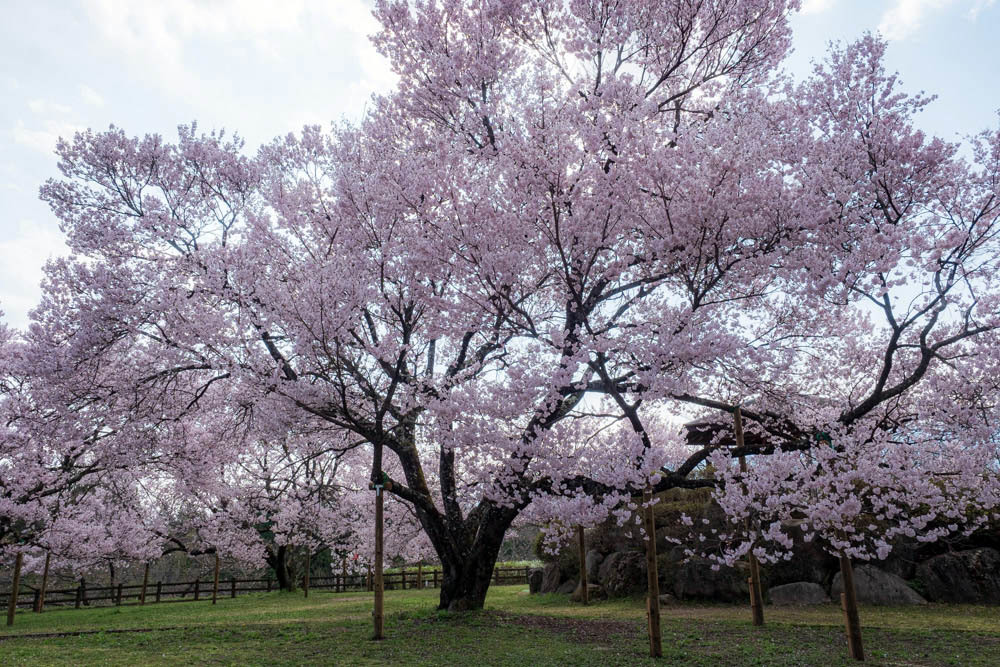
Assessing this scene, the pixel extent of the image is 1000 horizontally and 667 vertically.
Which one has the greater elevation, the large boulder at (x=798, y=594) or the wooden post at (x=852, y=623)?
the wooden post at (x=852, y=623)

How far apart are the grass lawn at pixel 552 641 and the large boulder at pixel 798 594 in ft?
1.56

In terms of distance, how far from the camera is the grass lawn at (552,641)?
8.16 m

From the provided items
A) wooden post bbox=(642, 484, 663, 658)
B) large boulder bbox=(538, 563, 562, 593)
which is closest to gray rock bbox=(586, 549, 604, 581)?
large boulder bbox=(538, 563, 562, 593)

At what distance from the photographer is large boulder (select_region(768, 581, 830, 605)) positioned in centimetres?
1367

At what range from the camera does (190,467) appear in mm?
15227

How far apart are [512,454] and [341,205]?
5.71 metres

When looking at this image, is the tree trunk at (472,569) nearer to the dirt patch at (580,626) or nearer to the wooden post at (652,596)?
the dirt patch at (580,626)

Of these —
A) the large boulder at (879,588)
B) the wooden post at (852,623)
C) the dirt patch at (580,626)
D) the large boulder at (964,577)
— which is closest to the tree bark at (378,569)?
the dirt patch at (580,626)

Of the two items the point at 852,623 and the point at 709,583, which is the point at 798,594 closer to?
the point at 709,583

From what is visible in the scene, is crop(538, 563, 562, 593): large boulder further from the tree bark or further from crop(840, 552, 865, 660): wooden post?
crop(840, 552, 865, 660): wooden post

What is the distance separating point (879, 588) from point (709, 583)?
3.51 meters

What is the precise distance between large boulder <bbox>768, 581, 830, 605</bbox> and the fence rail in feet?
56.9

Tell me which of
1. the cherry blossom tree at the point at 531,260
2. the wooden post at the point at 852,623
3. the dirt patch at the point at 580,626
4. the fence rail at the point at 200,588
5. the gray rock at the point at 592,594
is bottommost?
the fence rail at the point at 200,588

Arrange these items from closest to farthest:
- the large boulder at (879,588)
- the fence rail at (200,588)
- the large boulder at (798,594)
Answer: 1. the large boulder at (879,588)
2. the large boulder at (798,594)
3. the fence rail at (200,588)
